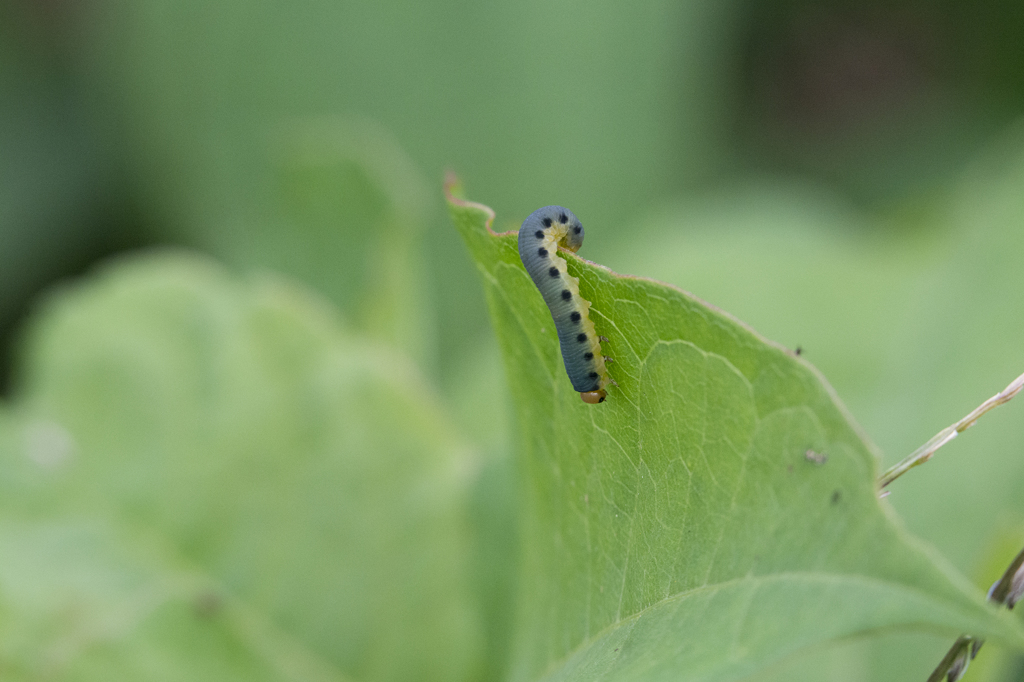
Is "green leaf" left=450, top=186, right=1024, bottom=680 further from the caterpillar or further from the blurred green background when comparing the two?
the blurred green background

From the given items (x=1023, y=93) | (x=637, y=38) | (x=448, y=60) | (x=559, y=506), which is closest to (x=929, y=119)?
(x=1023, y=93)

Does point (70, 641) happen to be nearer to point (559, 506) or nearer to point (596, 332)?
point (559, 506)

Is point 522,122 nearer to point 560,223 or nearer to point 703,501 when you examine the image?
point 560,223

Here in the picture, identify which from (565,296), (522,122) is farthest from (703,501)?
(522,122)

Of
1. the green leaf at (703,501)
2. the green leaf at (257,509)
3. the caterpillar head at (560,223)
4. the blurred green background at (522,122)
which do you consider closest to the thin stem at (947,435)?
the green leaf at (703,501)

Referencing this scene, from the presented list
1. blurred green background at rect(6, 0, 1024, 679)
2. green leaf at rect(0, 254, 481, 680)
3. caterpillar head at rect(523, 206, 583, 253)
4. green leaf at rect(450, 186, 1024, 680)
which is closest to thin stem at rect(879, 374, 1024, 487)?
green leaf at rect(450, 186, 1024, 680)
